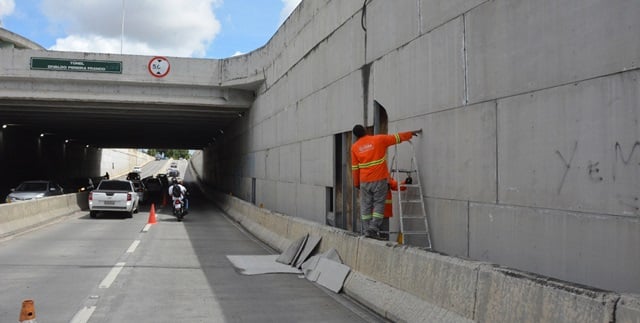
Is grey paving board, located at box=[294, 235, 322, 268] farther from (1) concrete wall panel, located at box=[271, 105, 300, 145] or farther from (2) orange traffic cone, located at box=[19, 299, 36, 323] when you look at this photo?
(1) concrete wall panel, located at box=[271, 105, 300, 145]

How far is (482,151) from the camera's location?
6.50 m

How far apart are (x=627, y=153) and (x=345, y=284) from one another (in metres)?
4.50

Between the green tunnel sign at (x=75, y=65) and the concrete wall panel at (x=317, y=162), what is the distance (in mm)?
12116

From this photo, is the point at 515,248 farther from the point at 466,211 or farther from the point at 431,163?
the point at 431,163

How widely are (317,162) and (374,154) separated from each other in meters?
5.72

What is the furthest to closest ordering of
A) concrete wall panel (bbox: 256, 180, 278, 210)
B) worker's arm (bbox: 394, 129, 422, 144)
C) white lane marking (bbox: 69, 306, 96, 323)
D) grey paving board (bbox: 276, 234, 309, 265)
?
concrete wall panel (bbox: 256, 180, 278, 210) < grey paving board (bbox: 276, 234, 309, 265) < worker's arm (bbox: 394, 129, 422, 144) < white lane marking (bbox: 69, 306, 96, 323)

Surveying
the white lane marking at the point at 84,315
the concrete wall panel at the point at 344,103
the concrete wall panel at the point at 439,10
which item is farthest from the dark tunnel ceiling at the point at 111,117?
the white lane marking at the point at 84,315

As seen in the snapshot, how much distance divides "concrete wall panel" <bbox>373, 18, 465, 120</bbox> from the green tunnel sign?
16658mm

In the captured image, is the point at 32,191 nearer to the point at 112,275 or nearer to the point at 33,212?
the point at 33,212

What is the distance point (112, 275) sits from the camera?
879 centimetres

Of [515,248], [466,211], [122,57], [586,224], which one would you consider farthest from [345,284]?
[122,57]

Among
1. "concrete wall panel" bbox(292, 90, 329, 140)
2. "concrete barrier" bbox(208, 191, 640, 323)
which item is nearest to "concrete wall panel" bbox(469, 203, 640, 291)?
"concrete barrier" bbox(208, 191, 640, 323)

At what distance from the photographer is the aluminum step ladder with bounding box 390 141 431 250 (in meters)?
7.83

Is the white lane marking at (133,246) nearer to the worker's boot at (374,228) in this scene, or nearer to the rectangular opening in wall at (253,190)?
the worker's boot at (374,228)
